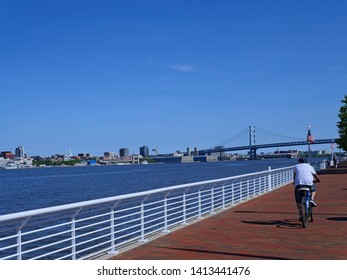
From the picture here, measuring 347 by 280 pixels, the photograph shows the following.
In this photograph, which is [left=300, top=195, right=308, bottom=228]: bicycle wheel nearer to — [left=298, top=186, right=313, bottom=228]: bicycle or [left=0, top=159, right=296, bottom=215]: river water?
[left=298, top=186, right=313, bottom=228]: bicycle

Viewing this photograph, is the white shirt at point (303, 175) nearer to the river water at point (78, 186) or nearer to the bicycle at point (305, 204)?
the bicycle at point (305, 204)

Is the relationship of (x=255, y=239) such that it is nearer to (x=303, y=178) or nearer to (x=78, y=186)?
(x=303, y=178)

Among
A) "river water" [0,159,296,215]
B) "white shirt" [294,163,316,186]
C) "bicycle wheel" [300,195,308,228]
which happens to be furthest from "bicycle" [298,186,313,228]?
"river water" [0,159,296,215]

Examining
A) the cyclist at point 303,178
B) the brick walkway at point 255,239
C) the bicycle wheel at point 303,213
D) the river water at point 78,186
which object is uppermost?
the cyclist at point 303,178

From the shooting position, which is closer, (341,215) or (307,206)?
(307,206)

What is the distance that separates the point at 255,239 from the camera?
32.0 feet

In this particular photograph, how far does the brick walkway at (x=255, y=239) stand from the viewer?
820 cm

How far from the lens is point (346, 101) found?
176 feet

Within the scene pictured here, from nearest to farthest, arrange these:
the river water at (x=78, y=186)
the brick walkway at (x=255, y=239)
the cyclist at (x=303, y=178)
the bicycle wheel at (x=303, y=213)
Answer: the brick walkway at (x=255, y=239), the bicycle wheel at (x=303, y=213), the cyclist at (x=303, y=178), the river water at (x=78, y=186)

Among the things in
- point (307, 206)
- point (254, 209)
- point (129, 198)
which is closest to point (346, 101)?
point (254, 209)

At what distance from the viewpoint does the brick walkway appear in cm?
820

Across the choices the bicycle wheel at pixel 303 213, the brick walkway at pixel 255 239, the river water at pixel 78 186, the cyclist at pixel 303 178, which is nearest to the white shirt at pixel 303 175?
the cyclist at pixel 303 178
